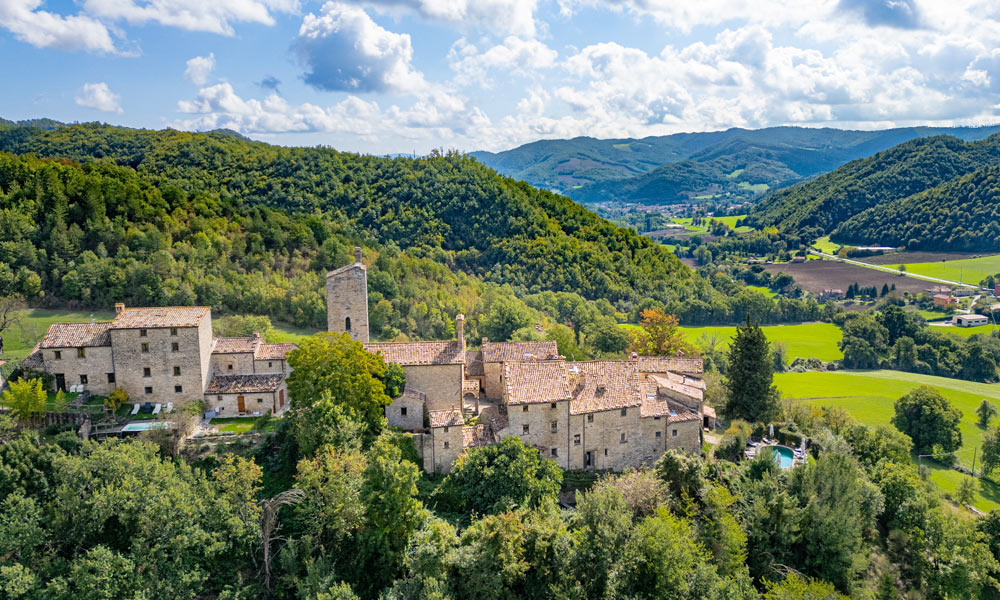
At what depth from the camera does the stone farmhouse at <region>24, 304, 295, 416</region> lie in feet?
126

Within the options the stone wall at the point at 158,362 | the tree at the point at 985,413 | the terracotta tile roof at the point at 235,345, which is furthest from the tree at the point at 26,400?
the tree at the point at 985,413

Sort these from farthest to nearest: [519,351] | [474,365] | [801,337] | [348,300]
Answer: [801,337]
[474,365]
[519,351]
[348,300]

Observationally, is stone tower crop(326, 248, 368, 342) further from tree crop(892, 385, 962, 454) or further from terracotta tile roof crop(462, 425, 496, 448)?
tree crop(892, 385, 962, 454)

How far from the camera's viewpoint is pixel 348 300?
142 feet

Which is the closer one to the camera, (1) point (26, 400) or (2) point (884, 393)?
(1) point (26, 400)

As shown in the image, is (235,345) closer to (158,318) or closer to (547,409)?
(158,318)

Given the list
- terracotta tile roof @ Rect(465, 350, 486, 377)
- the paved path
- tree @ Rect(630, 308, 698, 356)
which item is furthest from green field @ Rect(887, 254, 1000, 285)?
terracotta tile roof @ Rect(465, 350, 486, 377)

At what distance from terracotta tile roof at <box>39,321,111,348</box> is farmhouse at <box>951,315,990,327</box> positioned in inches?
4828

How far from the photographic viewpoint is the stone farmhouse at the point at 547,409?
118 ft

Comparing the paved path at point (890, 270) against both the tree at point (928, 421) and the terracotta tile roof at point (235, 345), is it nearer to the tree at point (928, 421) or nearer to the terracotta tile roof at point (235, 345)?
the tree at point (928, 421)

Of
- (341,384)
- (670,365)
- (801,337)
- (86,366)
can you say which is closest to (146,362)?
(86,366)

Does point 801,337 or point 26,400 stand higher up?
point 26,400

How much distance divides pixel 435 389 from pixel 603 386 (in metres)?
10.3

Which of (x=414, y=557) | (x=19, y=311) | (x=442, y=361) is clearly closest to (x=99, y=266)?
(x=19, y=311)
